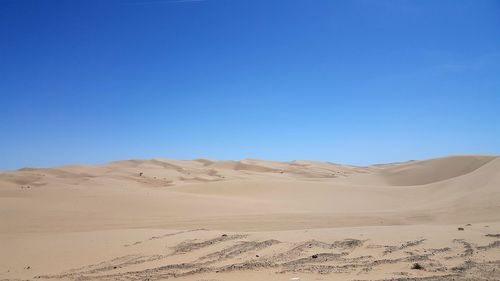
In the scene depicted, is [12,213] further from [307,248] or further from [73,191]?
[307,248]

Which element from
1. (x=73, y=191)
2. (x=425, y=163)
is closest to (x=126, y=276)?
(x=73, y=191)

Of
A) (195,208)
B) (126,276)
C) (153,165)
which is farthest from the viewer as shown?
(153,165)

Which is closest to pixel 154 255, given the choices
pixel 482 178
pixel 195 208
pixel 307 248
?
pixel 307 248

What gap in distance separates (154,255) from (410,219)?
9.06m

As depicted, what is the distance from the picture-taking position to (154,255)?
6.96 metres

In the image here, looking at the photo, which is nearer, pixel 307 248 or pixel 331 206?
pixel 307 248

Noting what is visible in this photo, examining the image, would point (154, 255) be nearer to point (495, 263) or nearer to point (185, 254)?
point (185, 254)

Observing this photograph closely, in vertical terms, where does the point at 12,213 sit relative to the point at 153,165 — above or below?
below

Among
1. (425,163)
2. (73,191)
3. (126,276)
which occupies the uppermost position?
(425,163)

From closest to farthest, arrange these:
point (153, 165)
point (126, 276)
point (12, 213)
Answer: point (126, 276) < point (12, 213) < point (153, 165)

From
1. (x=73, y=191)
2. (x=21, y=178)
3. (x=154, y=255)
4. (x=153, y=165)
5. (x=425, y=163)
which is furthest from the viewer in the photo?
(x=153, y=165)

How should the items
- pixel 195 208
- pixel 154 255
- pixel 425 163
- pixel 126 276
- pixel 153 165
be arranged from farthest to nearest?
pixel 153 165 → pixel 425 163 → pixel 195 208 → pixel 154 255 → pixel 126 276

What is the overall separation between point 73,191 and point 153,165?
89.5ft

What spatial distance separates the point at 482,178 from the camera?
17.1 meters
